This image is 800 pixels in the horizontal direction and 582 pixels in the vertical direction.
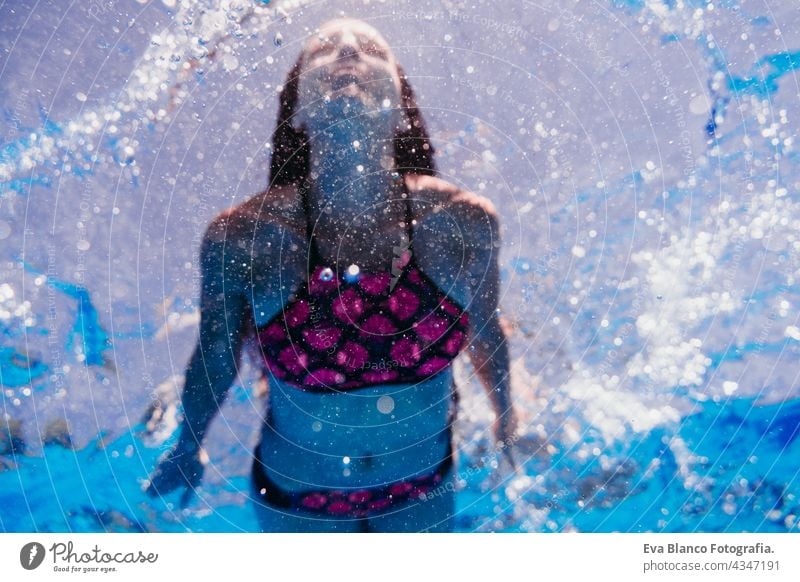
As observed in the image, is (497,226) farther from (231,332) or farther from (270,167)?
(231,332)

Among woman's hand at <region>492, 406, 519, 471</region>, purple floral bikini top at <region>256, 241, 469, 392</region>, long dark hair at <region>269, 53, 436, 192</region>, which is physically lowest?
woman's hand at <region>492, 406, 519, 471</region>

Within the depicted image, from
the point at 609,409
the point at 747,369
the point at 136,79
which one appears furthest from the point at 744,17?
the point at 136,79

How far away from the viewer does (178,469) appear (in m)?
1.02

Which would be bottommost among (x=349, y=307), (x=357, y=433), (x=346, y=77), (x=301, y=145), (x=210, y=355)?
(x=357, y=433)

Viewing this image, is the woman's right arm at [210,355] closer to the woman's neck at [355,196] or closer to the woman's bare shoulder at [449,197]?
the woman's neck at [355,196]

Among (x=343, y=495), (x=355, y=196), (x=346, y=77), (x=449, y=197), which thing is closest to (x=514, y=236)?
(x=449, y=197)

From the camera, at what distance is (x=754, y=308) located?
1.01 metres

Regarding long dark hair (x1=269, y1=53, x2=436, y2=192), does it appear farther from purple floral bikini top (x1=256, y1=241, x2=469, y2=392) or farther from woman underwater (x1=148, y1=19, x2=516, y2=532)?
purple floral bikini top (x1=256, y1=241, x2=469, y2=392)

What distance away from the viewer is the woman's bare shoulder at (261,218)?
0.97 meters

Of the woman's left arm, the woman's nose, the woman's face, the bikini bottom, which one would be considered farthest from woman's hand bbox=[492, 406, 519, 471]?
the woman's nose

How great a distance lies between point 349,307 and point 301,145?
0.34 m

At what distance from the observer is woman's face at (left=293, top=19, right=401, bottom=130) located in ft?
3.10

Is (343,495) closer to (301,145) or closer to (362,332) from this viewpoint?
(362,332)
